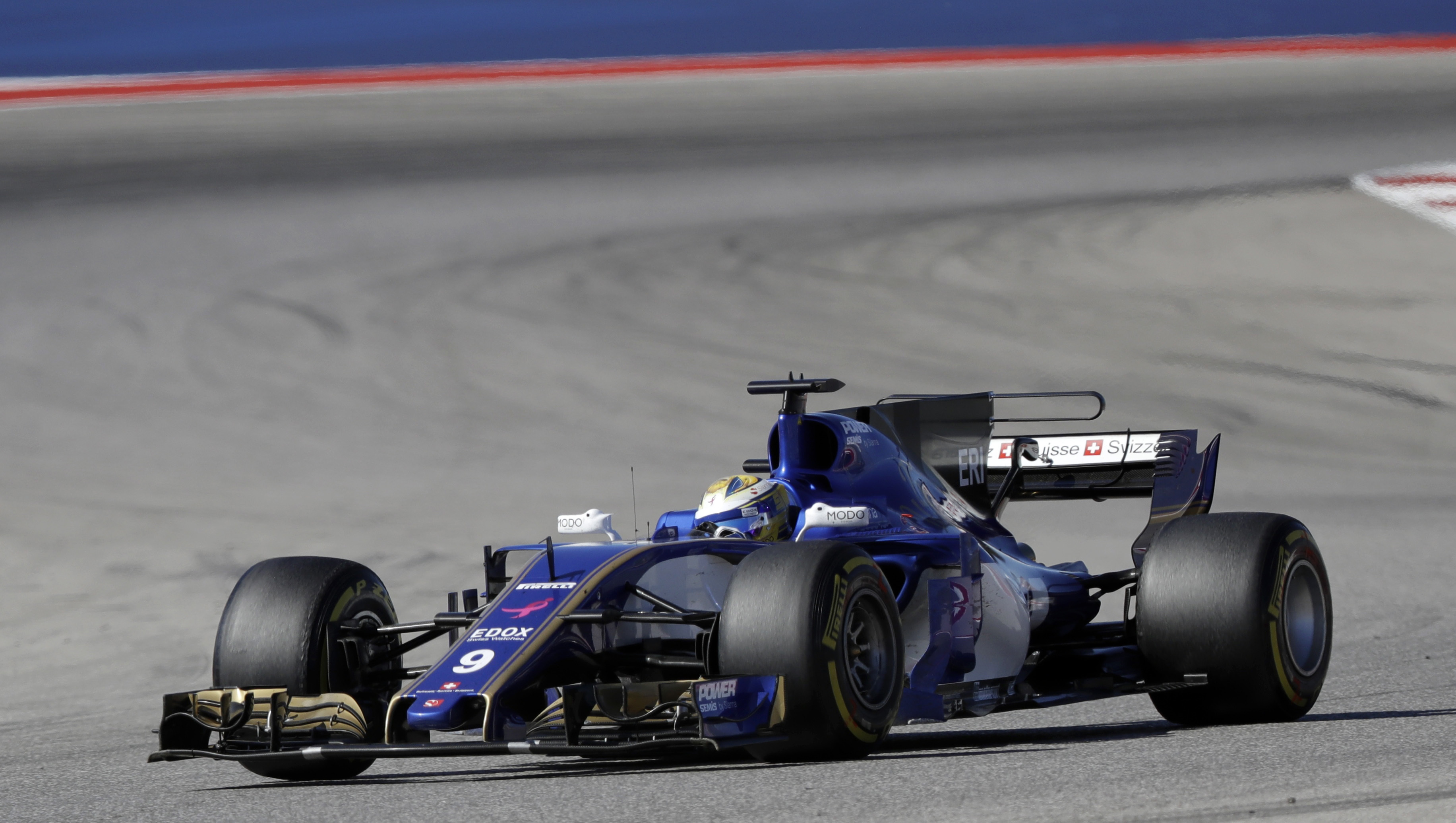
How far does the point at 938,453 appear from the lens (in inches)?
405

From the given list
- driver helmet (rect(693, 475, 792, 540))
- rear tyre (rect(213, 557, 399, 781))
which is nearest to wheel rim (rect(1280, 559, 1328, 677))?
driver helmet (rect(693, 475, 792, 540))

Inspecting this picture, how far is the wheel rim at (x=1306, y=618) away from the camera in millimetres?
8953

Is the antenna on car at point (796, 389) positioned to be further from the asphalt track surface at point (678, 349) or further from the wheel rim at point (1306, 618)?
the wheel rim at point (1306, 618)

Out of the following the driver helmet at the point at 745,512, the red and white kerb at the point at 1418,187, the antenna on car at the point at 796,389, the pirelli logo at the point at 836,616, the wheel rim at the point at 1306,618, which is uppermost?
the red and white kerb at the point at 1418,187

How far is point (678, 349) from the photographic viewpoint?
23.2 m

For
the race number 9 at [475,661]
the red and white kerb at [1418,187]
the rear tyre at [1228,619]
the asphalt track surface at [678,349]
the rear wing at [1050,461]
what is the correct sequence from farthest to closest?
the red and white kerb at [1418,187]
the rear wing at [1050,461]
the rear tyre at [1228,619]
the asphalt track surface at [678,349]
the race number 9 at [475,661]

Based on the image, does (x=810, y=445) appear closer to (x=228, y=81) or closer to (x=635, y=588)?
(x=635, y=588)

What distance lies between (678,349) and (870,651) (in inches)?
618

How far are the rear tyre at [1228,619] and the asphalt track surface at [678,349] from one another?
0.41 metres

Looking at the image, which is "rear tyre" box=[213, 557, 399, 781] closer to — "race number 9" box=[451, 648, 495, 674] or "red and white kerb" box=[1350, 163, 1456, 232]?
"race number 9" box=[451, 648, 495, 674]

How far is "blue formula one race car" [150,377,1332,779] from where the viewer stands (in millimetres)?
7105

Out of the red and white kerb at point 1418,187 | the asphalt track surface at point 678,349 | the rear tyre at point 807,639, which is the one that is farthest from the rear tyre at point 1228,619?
the red and white kerb at point 1418,187

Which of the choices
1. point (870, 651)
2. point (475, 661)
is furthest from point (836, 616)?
point (475, 661)

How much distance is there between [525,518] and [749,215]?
10741 millimetres
